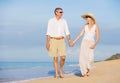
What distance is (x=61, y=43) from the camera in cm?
826

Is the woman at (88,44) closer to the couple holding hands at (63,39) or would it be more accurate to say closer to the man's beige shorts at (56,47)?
the couple holding hands at (63,39)

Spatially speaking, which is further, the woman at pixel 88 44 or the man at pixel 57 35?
the woman at pixel 88 44

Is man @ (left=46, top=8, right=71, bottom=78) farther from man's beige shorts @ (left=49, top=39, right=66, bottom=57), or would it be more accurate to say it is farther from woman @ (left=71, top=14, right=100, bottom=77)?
woman @ (left=71, top=14, right=100, bottom=77)

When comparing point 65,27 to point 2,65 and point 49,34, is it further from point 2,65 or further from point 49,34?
point 2,65

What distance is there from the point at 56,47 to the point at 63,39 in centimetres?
25

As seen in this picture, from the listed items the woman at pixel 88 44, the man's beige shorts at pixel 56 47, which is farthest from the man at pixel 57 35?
the woman at pixel 88 44

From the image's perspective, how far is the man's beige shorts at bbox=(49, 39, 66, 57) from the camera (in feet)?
27.0

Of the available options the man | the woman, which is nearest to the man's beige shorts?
the man

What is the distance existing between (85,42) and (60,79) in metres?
1.12

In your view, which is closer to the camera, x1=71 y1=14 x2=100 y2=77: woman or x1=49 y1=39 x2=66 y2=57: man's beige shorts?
x1=49 y1=39 x2=66 y2=57: man's beige shorts

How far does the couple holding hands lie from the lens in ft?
26.9

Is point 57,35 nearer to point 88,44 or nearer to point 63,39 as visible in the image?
point 63,39

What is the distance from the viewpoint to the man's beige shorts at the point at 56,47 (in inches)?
324

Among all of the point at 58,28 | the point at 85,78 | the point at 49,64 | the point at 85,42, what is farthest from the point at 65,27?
the point at 49,64
